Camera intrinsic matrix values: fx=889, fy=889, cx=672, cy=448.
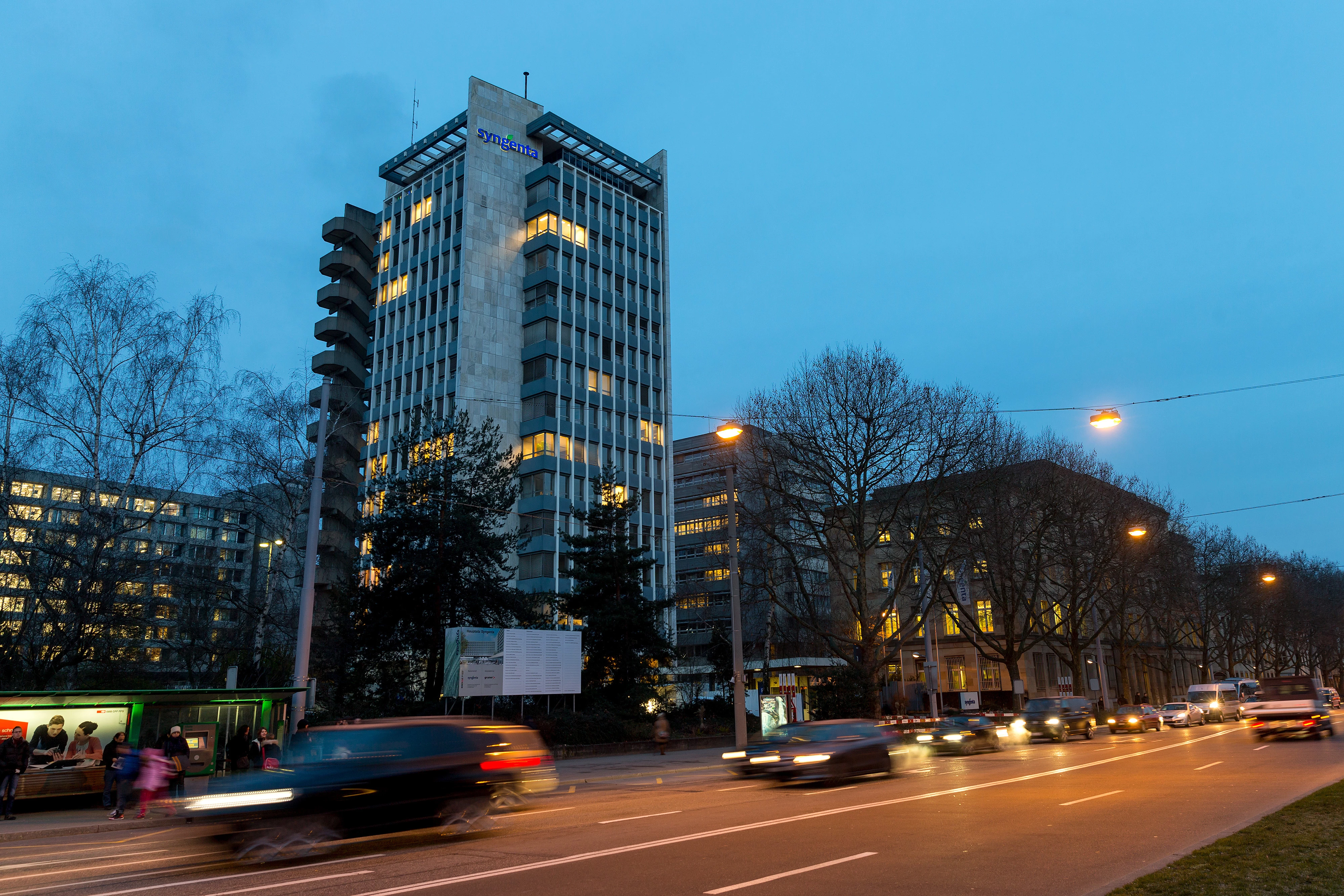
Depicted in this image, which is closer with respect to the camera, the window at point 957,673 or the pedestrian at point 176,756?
the pedestrian at point 176,756

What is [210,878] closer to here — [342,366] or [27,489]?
[27,489]

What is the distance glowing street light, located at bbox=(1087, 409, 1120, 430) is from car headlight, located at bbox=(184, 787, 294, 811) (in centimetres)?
2040

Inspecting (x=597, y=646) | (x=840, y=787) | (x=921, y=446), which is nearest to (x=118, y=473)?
(x=597, y=646)

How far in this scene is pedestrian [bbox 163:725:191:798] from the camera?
19094 mm

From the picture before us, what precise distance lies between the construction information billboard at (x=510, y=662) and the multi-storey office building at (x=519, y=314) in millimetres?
34653

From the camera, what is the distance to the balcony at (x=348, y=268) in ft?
247

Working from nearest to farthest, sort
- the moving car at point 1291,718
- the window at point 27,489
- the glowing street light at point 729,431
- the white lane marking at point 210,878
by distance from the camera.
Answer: the white lane marking at point 210,878 → the glowing street light at point 729,431 → the window at point 27,489 → the moving car at point 1291,718

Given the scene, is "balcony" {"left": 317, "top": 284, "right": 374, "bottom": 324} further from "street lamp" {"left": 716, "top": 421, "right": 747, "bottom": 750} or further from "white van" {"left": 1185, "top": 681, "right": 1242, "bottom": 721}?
"white van" {"left": 1185, "top": 681, "right": 1242, "bottom": 721}

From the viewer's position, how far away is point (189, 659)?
35594mm

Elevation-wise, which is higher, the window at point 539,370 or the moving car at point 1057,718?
the window at point 539,370

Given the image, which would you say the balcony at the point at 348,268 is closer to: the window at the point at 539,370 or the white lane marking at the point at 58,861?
the window at the point at 539,370

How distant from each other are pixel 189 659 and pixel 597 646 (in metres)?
16.4

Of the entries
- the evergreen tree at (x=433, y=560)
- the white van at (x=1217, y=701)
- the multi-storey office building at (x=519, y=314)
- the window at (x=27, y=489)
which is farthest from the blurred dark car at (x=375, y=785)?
the white van at (x=1217, y=701)

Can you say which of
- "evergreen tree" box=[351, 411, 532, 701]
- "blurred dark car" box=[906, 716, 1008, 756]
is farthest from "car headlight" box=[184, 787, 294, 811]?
"evergreen tree" box=[351, 411, 532, 701]
